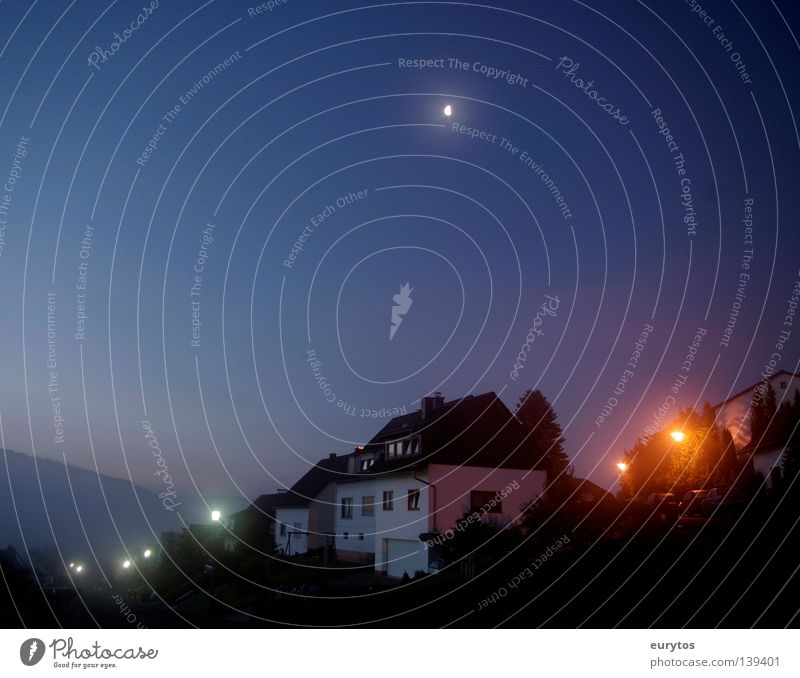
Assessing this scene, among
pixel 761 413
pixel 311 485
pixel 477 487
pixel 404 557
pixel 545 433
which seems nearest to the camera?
pixel 404 557

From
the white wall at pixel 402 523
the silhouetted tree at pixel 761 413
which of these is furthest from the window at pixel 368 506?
the silhouetted tree at pixel 761 413

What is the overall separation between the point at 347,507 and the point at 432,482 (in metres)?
4.75

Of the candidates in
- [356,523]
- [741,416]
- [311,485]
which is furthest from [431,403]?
[311,485]

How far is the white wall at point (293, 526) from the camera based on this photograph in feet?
64.3

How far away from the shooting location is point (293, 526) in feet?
72.6

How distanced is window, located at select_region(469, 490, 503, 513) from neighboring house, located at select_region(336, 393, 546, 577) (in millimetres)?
24

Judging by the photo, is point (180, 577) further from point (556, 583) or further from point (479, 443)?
point (479, 443)

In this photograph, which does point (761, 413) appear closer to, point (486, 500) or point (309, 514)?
point (486, 500)

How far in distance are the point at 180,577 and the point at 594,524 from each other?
255 inches

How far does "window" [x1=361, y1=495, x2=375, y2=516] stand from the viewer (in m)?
16.7

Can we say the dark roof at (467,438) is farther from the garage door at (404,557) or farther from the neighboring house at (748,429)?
the neighboring house at (748,429)
